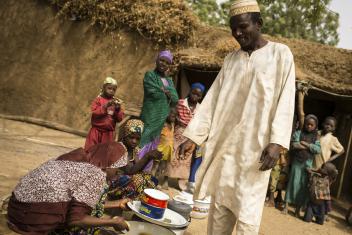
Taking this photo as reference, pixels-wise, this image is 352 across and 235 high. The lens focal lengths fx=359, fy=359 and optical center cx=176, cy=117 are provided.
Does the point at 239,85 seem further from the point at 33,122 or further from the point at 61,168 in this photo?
the point at 33,122

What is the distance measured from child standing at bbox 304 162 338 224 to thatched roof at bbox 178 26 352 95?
6.30 feet

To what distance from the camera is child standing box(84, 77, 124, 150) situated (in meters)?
4.71

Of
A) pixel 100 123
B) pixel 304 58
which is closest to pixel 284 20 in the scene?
pixel 304 58

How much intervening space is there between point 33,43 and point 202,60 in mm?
4630

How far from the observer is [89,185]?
2.15m

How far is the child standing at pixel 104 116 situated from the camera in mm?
4711

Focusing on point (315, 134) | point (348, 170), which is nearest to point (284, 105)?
point (315, 134)

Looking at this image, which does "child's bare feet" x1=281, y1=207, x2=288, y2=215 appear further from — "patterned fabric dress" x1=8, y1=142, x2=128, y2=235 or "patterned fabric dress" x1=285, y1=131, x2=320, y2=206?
"patterned fabric dress" x1=8, y1=142, x2=128, y2=235

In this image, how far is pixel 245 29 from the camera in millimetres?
2379

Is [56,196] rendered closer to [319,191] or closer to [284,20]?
[319,191]

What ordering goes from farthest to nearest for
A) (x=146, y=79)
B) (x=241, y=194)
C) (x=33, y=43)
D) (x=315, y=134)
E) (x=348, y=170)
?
(x=33, y=43) < (x=348, y=170) < (x=315, y=134) < (x=146, y=79) < (x=241, y=194)

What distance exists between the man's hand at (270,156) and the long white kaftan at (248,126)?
0.14 ft

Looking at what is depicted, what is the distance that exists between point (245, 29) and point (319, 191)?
149 inches

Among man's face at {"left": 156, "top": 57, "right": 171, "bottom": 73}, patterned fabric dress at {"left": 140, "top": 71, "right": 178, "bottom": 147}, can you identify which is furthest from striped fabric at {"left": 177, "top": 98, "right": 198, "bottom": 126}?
man's face at {"left": 156, "top": 57, "right": 171, "bottom": 73}
